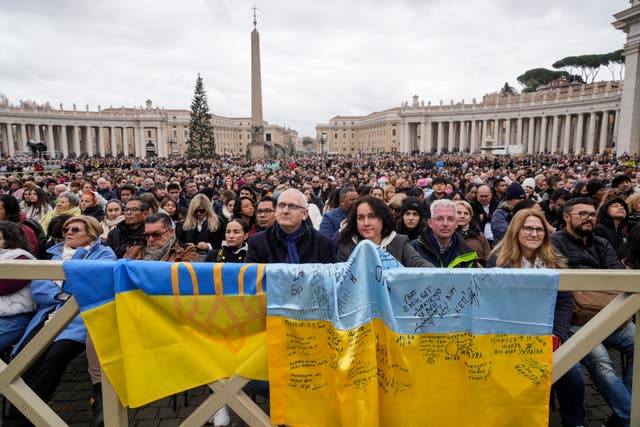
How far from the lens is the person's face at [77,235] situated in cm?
443

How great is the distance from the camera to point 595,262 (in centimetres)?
412

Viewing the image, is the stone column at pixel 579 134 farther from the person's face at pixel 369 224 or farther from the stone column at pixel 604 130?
the person's face at pixel 369 224

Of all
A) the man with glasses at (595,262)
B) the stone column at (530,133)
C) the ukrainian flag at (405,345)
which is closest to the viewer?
the ukrainian flag at (405,345)

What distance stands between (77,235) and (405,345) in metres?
3.80

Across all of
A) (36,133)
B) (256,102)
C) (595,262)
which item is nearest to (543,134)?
(256,102)

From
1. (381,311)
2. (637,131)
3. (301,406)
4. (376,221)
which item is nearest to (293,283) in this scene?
(381,311)

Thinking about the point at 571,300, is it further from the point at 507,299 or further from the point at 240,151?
the point at 240,151

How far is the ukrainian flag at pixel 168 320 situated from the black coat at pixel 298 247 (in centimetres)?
157

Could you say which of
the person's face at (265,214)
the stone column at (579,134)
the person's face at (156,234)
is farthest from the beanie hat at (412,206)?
the stone column at (579,134)

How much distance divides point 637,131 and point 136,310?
42057 mm

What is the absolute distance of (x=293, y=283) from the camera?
2234 mm

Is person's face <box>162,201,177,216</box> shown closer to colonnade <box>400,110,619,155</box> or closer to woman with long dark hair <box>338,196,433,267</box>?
woman with long dark hair <box>338,196,433,267</box>

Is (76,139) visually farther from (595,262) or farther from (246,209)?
(595,262)

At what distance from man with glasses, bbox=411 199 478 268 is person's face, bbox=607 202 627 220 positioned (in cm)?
→ 296
